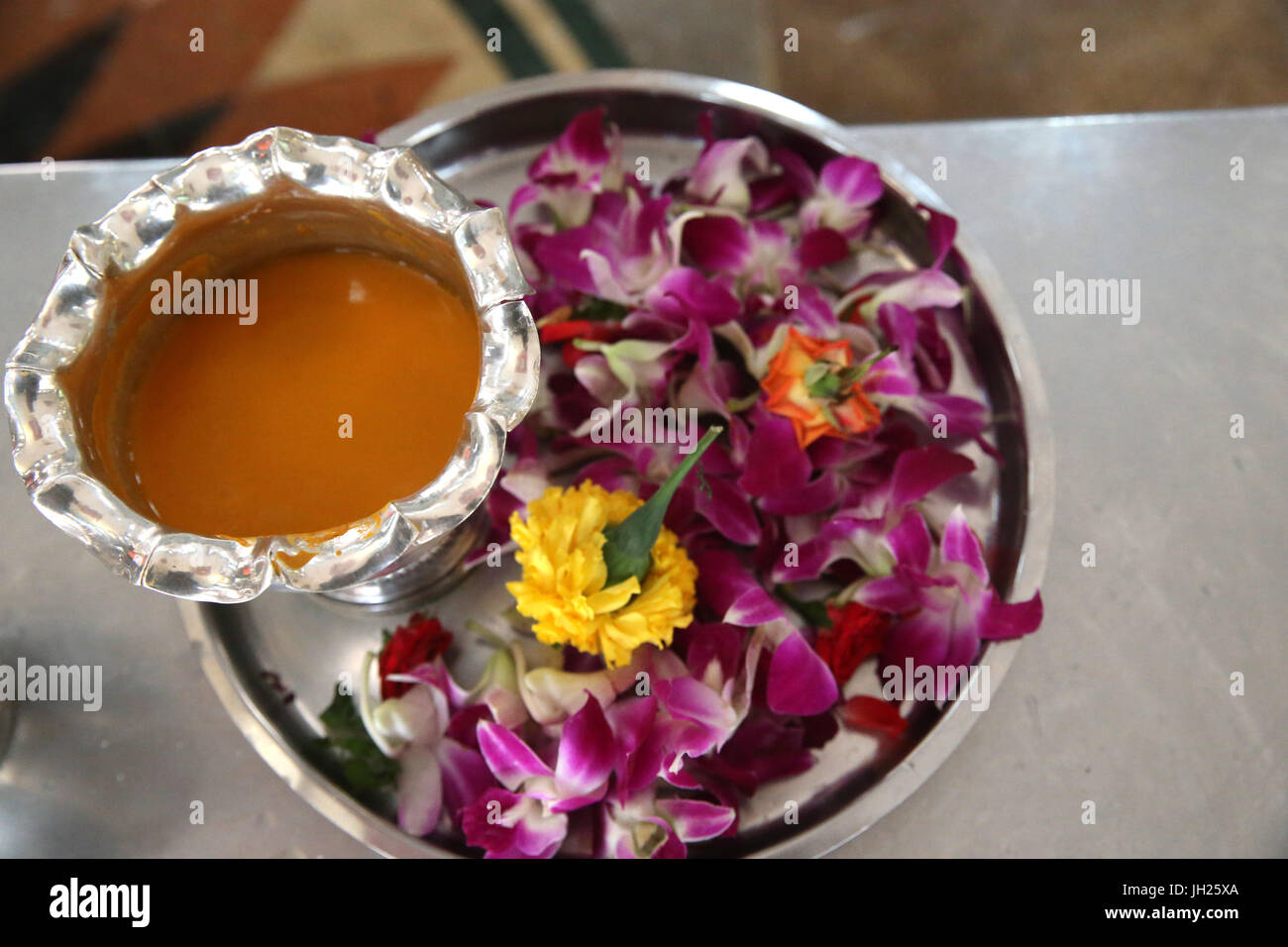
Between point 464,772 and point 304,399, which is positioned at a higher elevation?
point 304,399

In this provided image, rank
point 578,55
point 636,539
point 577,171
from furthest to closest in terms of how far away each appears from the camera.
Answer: point 578,55 < point 577,171 < point 636,539

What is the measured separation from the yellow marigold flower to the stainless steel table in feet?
0.61

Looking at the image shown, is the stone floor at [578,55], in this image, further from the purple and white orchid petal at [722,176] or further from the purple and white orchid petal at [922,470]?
the purple and white orchid petal at [922,470]

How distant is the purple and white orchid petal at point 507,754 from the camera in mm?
402

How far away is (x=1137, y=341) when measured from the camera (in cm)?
54

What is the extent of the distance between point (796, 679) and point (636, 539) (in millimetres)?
107

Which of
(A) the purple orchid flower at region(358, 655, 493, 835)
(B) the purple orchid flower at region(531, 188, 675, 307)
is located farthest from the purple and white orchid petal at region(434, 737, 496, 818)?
(B) the purple orchid flower at region(531, 188, 675, 307)

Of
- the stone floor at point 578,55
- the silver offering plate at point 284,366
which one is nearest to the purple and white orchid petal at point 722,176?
the silver offering plate at point 284,366

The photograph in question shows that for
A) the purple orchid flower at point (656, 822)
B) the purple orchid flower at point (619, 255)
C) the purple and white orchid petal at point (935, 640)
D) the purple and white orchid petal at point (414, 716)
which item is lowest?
the purple orchid flower at point (656, 822)

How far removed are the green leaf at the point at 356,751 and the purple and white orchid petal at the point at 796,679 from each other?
0.19 meters

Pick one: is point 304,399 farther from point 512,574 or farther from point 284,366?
point 512,574

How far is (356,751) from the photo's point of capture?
17.7 inches

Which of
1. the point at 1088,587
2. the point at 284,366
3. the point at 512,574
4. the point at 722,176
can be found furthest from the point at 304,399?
the point at 1088,587
